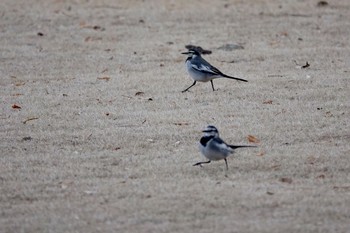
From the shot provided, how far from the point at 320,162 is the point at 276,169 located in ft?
1.44

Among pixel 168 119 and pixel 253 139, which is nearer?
pixel 253 139

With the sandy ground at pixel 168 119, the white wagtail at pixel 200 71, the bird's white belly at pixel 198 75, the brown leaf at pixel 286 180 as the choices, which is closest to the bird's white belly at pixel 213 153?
the sandy ground at pixel 168 119

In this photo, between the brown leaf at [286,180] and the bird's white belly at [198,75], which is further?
the bird's white belly at [198,75]

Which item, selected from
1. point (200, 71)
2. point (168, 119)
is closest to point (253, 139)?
point (168, 119)

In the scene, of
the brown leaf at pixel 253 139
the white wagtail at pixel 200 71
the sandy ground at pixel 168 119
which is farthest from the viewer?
the white wagtail at pixel 200 71

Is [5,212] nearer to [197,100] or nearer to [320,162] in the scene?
[320,162]

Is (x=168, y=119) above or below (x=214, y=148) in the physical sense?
below

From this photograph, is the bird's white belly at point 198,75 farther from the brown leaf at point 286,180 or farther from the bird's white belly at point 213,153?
the brown leaf at point 286,180

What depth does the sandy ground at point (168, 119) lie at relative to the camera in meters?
6.23

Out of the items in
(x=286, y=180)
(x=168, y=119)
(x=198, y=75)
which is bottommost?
(x=168, y=119)

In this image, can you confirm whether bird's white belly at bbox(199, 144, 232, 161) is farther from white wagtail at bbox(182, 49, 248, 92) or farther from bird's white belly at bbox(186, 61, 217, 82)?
bird's white belly at bbox(186, 61, 217, 82)

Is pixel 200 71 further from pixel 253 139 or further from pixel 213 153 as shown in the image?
pixel 213 153

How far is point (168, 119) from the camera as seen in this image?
8.82 m

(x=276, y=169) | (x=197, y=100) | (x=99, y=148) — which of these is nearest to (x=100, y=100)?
(x=197, y=100)
